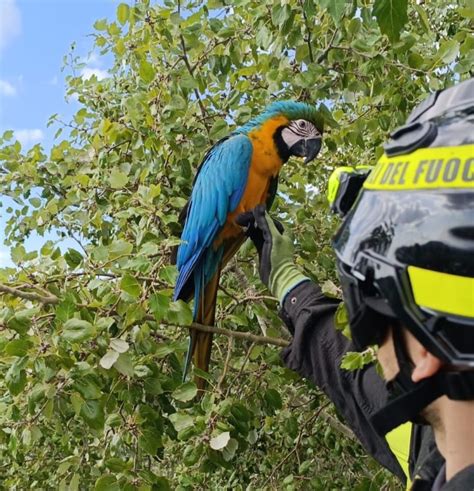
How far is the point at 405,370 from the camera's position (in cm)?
88

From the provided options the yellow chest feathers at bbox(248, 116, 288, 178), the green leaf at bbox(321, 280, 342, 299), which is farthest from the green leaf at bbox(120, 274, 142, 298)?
the yellow chest feathers at bbox(248, 116, 288, 178)

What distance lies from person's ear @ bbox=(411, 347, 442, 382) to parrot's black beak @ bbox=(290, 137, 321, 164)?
1501 mm

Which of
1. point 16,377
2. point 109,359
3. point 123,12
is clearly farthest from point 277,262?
point 123,12

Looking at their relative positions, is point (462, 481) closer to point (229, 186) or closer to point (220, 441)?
point (220, 441)

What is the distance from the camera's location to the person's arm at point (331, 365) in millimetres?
1421

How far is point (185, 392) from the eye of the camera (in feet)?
5.59

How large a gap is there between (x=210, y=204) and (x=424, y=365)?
55.9 inches

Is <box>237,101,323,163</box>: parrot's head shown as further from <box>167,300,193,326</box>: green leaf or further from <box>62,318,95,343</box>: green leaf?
<box>62,318,95,343</box>: green leaf

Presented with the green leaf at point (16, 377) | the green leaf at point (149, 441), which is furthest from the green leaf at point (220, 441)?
the green leaf at point (16, 377)

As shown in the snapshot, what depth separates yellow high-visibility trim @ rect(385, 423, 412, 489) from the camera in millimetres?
1292

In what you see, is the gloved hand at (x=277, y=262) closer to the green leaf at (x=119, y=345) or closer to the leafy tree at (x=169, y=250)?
the leafy tree at (x=169, y=250)

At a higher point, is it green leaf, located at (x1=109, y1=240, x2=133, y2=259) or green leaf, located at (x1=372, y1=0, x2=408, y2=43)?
green leaf, located at (x1=372, y1=0, x2=408, y2=43)

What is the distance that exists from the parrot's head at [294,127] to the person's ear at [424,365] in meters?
1.50

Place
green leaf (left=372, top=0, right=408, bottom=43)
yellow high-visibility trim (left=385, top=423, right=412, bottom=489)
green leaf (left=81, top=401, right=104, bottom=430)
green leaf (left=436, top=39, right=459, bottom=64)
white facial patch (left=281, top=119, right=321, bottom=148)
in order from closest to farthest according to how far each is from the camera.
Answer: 1. green leaf (left=372, top=0, right=408, bottom=43)
2. yellow high-visibility trim (left=385, top=423, right=412, bottom=489)
3. green leaf (left=81, top=401, right=104, bottom=430)
4. green leaf (left=436, top=39, right=459, bottom=64)
5. white facial patch (left=281, top=119, right=321, bottom=148)
